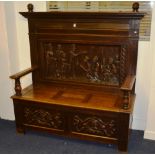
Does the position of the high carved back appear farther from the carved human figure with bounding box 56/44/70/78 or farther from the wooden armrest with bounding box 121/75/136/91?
the wooden armrest with bounding box 121/75/136/91

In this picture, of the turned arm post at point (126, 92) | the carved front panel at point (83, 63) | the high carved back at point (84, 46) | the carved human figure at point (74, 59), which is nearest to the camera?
the turned arm post at point (126, 92)

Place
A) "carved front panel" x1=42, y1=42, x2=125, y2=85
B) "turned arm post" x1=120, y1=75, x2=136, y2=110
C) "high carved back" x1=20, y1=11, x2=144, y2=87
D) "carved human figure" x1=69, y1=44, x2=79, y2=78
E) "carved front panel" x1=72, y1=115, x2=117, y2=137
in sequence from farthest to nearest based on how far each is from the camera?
"carved human figure" x1=69, y1=44, x2=79, y2=78 < "carved front panel" x1=42, y1=42, x2=125, y2=85 < "high carved back" x1=20, y1=11, x2=144, y2=87 < "carved front panel" x1=72, y1=115, x2=117, y2=137 < "turned arm post" x1=120, y1=75, x2=136, y2=110

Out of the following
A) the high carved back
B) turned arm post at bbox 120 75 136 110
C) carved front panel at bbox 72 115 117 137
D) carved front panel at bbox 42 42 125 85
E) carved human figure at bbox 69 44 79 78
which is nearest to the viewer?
turned arm post at bbox 120 75 136 110

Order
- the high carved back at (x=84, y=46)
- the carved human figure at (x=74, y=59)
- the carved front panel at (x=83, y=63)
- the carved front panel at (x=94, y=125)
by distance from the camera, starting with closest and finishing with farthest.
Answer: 1. the carved front panel at (x=94, y=125)
2. the high carved back at (x=84, y=46)
3. the carved front panel at (x=83, y=63)
4. the carved human figure at (x=74, y=59)

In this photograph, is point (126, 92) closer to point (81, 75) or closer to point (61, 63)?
point (81, 75)

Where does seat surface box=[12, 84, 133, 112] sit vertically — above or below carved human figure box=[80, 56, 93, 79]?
below

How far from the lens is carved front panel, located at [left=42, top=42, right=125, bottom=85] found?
2561mm

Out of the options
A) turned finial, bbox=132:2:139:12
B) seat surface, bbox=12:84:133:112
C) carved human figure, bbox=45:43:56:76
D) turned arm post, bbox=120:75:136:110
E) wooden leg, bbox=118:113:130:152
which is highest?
turned finial, bbox=132:2:139:12

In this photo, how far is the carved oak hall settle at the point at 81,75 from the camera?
90.5 inches

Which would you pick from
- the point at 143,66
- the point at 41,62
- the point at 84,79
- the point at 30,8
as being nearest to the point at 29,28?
the point at 30,8

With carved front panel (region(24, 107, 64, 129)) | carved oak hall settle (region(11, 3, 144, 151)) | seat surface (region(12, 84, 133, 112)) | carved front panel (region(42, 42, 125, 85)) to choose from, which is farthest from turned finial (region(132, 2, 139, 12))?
carved front panel (region(24, 107, 64, 129))

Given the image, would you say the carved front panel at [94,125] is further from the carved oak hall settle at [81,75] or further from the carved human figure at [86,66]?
the carved human figure at [86,66]

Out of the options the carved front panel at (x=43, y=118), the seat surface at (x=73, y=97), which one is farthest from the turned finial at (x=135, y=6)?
the carved front panel at (x=43, y=118)

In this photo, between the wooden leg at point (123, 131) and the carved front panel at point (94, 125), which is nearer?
the wooden leg at point (123, 131)
